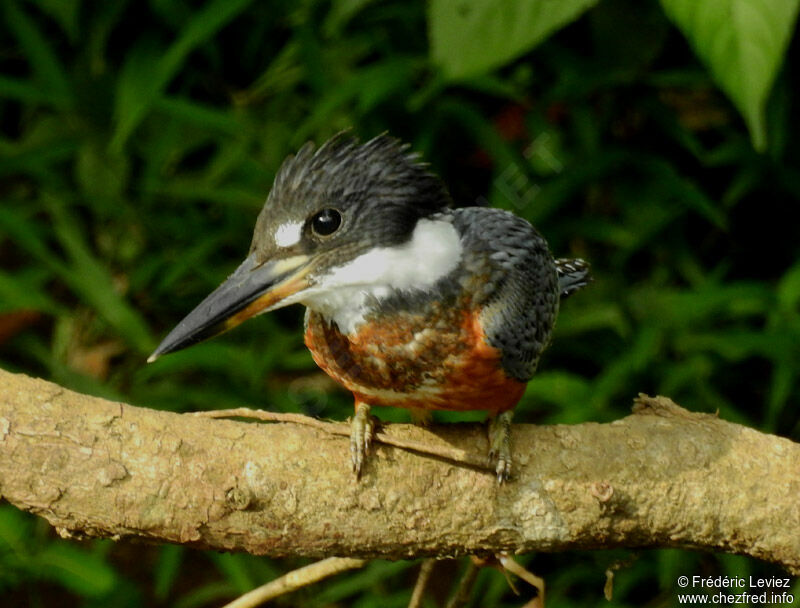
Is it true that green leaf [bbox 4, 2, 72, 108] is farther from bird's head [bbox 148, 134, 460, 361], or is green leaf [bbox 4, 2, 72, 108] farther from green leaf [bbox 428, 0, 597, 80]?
bird's head [bbox 148, 134, 460, 361]

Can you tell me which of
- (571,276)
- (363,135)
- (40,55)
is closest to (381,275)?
(571,276)

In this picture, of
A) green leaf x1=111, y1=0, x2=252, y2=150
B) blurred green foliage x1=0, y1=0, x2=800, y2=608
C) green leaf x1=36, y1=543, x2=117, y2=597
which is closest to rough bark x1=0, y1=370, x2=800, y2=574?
blurred green foliage x1=0, y1=0, x2=800, y2=608

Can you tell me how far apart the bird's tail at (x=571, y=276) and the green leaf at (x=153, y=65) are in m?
1.10

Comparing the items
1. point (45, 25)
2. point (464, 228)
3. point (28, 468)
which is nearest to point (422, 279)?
point (464, 228)

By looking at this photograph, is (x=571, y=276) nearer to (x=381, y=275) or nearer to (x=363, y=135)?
(x=381, y=275)

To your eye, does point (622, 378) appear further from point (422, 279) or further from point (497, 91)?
point (422, 279)

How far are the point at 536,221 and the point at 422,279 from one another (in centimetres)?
130

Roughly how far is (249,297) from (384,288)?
186mm

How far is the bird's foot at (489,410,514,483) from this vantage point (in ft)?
4.70

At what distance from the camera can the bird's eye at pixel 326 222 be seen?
1.36 m

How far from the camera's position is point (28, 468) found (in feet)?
4.10

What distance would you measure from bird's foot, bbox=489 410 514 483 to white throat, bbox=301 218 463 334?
0.86ft

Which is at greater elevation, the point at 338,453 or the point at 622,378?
the point at 338,453

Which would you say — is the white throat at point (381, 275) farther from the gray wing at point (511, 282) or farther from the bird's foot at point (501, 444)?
the bird's foot at point (501, 444)
